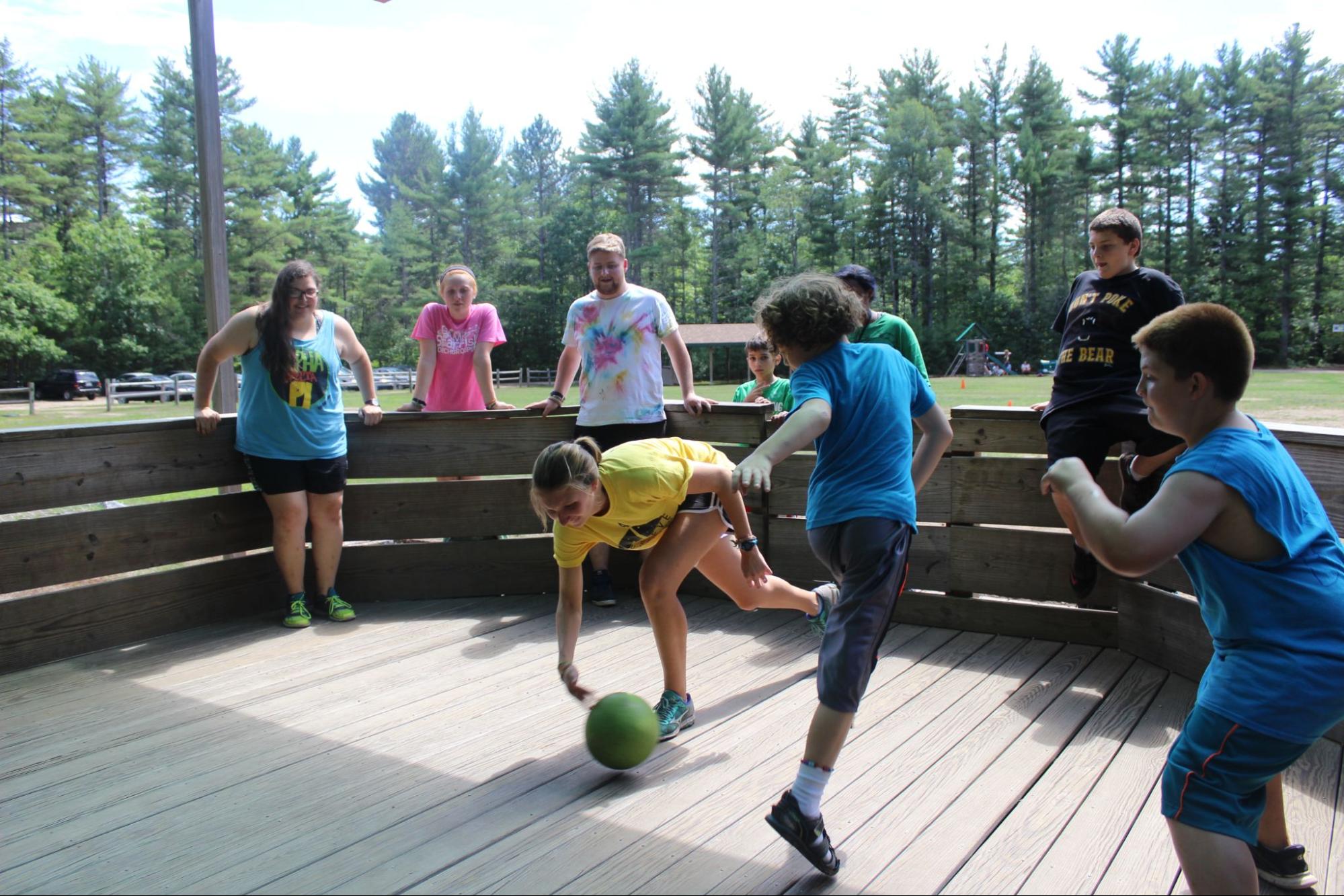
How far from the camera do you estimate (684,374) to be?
5070 mm

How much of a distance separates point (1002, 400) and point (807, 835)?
2798cm

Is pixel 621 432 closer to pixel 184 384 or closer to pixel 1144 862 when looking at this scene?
pixel 1144 862

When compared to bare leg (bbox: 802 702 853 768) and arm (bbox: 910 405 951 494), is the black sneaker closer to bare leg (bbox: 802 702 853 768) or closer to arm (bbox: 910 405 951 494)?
arm (bbox: 910 405 951 494)

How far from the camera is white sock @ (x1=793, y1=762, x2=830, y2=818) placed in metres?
2.29

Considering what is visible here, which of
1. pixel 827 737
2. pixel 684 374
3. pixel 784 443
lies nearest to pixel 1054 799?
pixel 827 737

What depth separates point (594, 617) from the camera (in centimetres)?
489

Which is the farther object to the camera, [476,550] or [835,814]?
[476,550]

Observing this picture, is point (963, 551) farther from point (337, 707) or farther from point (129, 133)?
point (129, 133)

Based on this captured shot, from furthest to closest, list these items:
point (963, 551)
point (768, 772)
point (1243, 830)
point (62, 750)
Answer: point (963, 551), point (62, 750), point (768, 772), point (1243, 830)

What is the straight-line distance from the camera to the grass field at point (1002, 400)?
76.7ft

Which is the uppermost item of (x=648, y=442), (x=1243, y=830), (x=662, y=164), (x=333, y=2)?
(x=662, y=164)

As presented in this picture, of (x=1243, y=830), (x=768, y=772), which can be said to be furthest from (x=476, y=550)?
(x=1243, y=830)

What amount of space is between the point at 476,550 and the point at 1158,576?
3437 millimetres

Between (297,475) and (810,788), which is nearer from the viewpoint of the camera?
(810,788)
